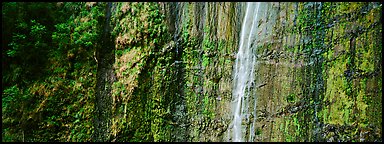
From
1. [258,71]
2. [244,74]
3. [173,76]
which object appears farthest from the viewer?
[173,76]

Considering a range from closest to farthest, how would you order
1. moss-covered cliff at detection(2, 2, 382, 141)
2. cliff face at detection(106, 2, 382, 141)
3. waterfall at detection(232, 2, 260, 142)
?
cliff face at detection(106, 2, 382, 141), moss-covered cliff at detection(2, 2, 382, 141), waterfall at detection(232, 2, 260, 142)

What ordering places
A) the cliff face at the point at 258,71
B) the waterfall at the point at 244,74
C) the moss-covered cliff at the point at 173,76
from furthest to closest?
the waterfall at the point at 244,74 → the moss-covered cliff at the point at 173,76 → the cliff face at the point at 258,71

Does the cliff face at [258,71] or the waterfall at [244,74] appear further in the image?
the waterfall at [244,74]

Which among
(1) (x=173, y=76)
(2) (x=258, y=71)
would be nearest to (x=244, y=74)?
(2) (x=258, y=71)

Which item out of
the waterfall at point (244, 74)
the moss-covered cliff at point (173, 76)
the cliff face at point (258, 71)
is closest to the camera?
the cliff face at point (258, 71)

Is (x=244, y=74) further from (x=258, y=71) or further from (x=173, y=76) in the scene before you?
(x=173, y=76)

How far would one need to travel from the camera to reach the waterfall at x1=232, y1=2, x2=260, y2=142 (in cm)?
487

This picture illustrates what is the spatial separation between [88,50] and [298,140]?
13.9ft

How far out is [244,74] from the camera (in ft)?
16.1

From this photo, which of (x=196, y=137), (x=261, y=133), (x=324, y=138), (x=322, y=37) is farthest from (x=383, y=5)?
(x=196, y=137)

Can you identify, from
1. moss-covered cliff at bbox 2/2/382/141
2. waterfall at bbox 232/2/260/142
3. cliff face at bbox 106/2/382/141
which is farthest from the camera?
waterfall at bbox 232/2/260/142

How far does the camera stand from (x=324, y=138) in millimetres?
4371

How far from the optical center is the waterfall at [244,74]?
192 inches

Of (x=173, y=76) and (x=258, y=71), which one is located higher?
(x=258, y=71)
